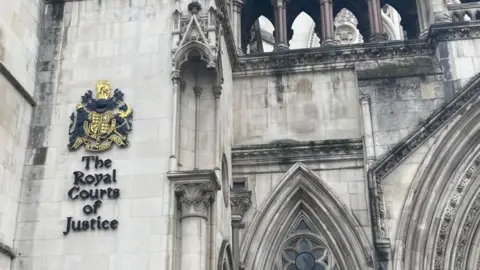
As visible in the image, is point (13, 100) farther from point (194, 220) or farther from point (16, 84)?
point (194, 220)

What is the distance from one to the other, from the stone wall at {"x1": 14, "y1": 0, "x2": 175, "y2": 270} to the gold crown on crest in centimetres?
13

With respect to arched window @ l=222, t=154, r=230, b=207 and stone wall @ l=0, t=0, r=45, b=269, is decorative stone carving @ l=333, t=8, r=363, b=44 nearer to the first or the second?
arched window @ l=222, t=154, r=230, b=207

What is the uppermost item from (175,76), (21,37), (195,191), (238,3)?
(238,3)

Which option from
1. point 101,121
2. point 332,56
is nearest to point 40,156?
point 101,121

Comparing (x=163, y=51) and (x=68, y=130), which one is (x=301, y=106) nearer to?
(x=163, y=51)

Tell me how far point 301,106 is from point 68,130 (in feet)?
21.3

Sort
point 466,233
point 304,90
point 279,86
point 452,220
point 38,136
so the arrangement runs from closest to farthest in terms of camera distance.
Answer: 1. point 38,136
2. point 452,220
3. point 466,233
4. point 304,90
5. point 279,86

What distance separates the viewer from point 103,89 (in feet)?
46.5

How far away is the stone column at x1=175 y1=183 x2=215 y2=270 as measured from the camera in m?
12.5

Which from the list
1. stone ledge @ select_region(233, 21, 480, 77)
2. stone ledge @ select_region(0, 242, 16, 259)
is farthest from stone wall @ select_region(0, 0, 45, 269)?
stone ledge @ select_region(233, 21, 480, 77)

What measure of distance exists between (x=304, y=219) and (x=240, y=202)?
171 centimetres

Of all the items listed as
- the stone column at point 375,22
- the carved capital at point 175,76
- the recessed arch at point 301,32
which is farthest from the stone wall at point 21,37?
the recessed arch at point 301,32

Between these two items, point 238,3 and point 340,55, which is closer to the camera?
point 340,55

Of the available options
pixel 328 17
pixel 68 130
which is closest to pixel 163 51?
pixel 68 130
